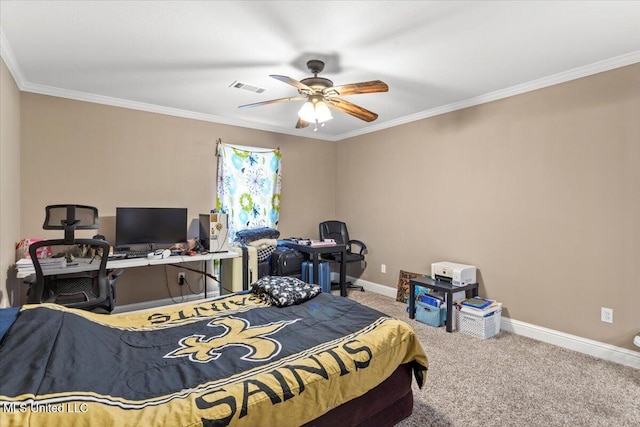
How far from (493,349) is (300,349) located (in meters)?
2.19

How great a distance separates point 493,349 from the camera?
2938 millimetres

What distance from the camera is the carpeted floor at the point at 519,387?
1989mm

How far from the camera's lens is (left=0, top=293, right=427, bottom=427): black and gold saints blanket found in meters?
1.09

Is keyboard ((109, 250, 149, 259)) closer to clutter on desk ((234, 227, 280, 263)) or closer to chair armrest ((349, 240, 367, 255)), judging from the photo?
clutter on desk ((234, 227, 280, 263))

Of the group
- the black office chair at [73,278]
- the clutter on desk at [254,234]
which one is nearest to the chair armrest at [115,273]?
the black office chair at [73,278]

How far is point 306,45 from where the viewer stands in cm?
246

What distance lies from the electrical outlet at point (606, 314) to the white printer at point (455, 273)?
1.10 metres

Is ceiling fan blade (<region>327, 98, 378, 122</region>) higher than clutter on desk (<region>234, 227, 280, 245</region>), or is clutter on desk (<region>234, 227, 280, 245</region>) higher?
ceiling fan blade (<region>327, 98, 378, 122</region>)

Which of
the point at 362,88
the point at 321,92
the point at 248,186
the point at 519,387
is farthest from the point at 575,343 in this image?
the point at 248,186

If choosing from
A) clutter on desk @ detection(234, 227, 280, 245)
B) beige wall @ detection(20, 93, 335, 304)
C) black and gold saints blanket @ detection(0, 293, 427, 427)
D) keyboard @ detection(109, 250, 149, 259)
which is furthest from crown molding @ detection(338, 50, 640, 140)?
keyboard @ detection(109, 250, 149, 259)

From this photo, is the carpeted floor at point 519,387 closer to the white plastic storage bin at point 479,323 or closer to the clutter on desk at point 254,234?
the white plastic storage bin at point 479,323

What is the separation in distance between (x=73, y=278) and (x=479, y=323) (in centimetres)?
359

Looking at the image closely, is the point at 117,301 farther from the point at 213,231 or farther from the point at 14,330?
the point at 14,330

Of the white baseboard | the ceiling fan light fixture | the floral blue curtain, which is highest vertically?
the ceiling fan light fixture
